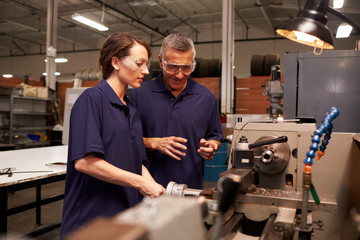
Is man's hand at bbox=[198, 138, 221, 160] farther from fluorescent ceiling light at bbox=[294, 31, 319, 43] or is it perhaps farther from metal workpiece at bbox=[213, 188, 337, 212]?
fluorescent ceiling light at bbox=[294, 31, 319, 43]

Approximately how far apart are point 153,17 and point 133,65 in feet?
27.9

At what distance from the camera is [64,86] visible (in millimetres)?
7418

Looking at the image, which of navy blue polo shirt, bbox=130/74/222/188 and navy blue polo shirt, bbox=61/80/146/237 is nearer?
navy blue polo shirt, bbox=61/80/146/237

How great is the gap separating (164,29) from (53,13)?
5184mm

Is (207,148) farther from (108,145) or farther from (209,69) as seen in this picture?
(209,69)

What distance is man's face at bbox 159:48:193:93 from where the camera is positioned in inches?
58.2

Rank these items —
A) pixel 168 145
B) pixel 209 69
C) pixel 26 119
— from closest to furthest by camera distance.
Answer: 1. pixel 168 145
2. pixel 209 69
3. pixel 26 119

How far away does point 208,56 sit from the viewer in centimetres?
1056

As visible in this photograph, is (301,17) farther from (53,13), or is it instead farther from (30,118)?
(30,118)

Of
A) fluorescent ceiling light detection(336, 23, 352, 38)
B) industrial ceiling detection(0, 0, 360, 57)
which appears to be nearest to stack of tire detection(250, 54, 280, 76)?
fluorescent ceiling light detection(336, 23, 352, 38)

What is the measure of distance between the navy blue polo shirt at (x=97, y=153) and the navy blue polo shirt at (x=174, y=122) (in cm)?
39

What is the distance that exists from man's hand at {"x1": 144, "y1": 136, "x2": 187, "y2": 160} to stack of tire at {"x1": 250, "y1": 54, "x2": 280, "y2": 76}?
4.33 m

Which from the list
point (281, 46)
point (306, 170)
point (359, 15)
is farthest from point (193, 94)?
point (281, 46)

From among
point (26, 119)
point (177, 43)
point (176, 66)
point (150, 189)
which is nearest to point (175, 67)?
point (176, 66)
